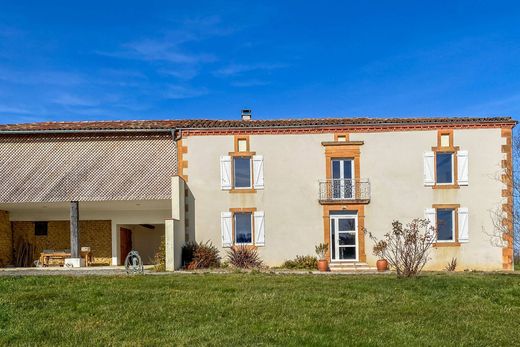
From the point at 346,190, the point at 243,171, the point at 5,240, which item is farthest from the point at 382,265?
the point at 5,240

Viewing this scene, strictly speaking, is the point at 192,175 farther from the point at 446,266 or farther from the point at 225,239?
the point at 446,266

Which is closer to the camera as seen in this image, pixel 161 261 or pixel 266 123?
pixel 161 261

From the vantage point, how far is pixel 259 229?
20062mm

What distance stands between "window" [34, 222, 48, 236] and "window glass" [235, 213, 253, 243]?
8548mm

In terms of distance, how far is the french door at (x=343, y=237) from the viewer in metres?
20.1

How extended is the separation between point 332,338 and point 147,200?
46.9 ft

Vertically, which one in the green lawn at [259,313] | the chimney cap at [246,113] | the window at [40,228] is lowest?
the green lawn at [259,313]

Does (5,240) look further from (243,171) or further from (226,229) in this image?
(243,171)

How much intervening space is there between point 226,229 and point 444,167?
26.0 feet

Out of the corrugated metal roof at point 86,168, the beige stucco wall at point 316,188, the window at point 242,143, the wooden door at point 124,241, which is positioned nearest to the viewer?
the corrugated metal roof at point 86,168

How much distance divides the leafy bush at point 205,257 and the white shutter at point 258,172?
2.62m

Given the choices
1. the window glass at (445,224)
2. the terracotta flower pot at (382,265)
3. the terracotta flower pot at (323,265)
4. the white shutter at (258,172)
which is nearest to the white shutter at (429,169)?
the window glass at (445,224)

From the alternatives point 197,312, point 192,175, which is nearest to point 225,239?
point 192,175

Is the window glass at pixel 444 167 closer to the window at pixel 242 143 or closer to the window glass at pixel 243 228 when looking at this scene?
the window at pixel 242 143
